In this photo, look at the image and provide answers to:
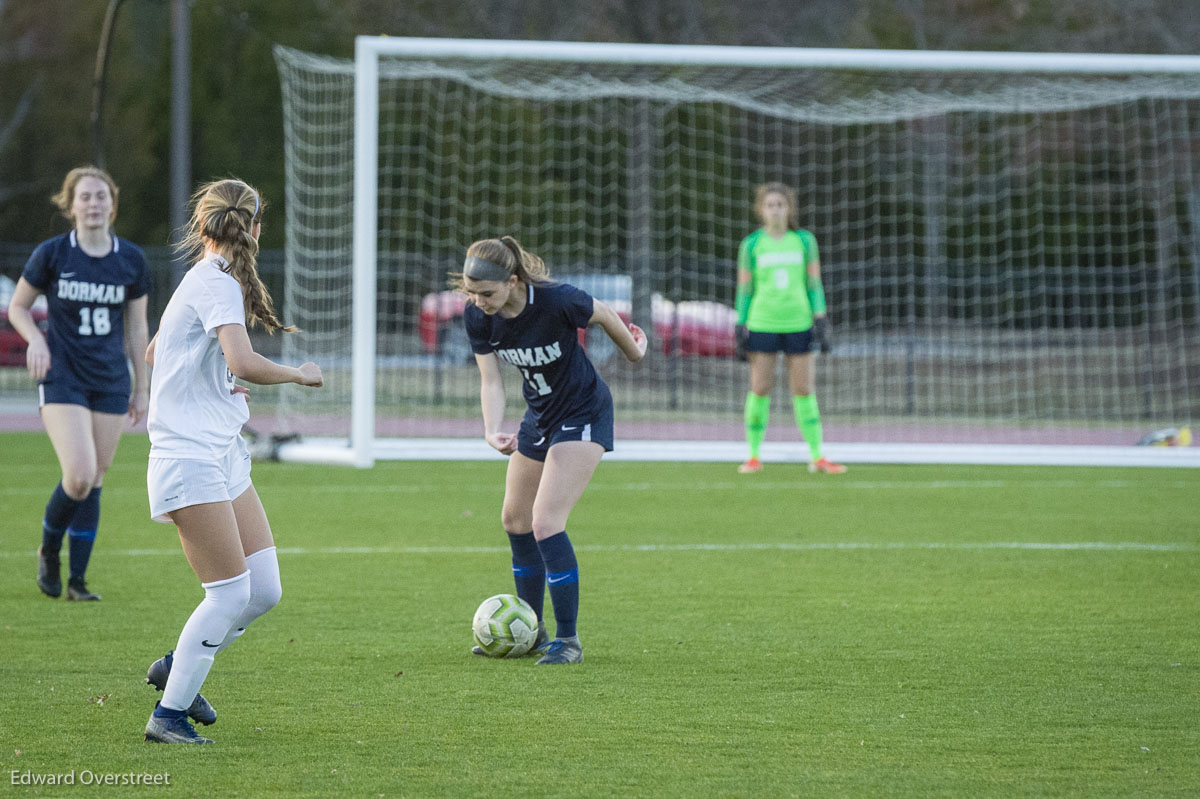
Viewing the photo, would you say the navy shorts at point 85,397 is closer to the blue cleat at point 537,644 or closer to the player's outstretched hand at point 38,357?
the player's outstretched hand at point 38,357

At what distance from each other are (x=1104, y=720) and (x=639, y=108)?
1561 centimetres

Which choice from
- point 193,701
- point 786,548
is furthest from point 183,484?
point 786,548

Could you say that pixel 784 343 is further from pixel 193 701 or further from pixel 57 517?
pixel 193 701

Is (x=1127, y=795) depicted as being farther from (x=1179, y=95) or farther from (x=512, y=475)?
(x=1179, y=95)

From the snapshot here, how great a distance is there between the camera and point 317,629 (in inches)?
232

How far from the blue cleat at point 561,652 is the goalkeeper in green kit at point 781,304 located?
6295mm

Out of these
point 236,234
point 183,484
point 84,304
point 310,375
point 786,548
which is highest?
point 84,304

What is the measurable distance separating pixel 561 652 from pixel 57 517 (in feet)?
8.99

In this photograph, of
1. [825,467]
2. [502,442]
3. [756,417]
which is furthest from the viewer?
[825,467]

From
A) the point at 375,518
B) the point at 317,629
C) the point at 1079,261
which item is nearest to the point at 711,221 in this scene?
the point at 1079,261

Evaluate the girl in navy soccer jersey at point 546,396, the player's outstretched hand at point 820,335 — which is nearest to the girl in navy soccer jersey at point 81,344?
the girl in navy soccer jersey at point 546,396

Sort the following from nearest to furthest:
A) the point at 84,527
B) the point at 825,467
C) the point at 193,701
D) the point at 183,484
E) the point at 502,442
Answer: the point at 183,484
the point at 193,701
the point at 502,442
the point at 84,527
the point at 825,467

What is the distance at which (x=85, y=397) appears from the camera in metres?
6.52

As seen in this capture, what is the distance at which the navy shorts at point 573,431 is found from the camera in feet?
17.6
